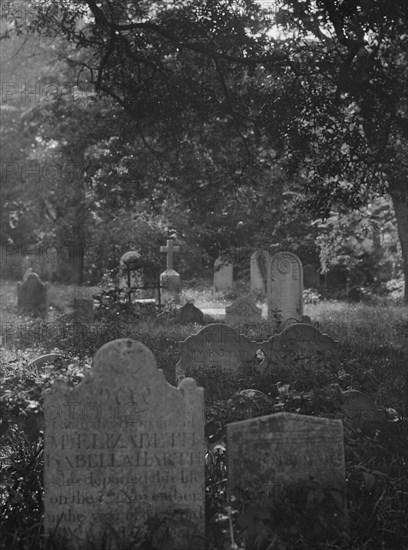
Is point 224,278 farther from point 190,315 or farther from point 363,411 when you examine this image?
point 363,411

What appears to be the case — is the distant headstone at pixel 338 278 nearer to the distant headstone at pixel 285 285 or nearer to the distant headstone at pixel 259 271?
the distant headstone at pixel 259 271

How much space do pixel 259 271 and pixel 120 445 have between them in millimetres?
20905

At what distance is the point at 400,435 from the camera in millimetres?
6660

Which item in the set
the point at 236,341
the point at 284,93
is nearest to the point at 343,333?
the point at 236,341

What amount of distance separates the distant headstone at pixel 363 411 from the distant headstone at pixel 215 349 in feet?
7.74

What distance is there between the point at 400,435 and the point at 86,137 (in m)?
11.4

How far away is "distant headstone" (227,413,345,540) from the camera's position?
15.8 ft

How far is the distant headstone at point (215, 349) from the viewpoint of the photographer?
30.6 feet

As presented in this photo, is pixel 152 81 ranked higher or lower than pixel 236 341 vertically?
higher

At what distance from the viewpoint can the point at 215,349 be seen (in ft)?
30.7

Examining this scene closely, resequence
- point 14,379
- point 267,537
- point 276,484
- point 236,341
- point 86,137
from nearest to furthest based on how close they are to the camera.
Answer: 1. point 267,537
2. point 276,484
3. point 14,379
4. point 236,341
5. point 86,137

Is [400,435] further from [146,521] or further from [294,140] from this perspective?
[294,140]

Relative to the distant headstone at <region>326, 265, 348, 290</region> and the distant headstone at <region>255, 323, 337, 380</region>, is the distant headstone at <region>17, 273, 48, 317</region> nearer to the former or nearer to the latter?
the distant headstone at <region>255, 323, 337, 380</region>

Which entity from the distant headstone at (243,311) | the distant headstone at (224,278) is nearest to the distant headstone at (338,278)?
the distant headstone at (224,278)
